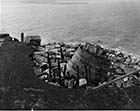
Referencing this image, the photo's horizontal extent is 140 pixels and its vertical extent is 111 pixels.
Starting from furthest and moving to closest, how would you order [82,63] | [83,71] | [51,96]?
[82,63], [83,71], [51,96]

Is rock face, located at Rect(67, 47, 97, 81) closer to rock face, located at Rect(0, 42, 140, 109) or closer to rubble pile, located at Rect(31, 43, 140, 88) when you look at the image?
rubble pile, located at Rect(31, 43, 140, 88)

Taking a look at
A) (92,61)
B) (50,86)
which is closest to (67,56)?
(92,61)

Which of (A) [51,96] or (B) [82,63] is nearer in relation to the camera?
(A) [51,96]

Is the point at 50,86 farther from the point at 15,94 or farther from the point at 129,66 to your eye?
the point at 129,66

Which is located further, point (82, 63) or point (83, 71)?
point (82, 63)

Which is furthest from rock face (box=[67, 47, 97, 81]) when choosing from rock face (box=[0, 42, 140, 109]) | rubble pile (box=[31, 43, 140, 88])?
rock face (box=[0, 42, 140, 109])

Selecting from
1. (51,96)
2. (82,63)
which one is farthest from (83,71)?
(51,96)

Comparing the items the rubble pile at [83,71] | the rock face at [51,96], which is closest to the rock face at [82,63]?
the rubble pile at [83,71]

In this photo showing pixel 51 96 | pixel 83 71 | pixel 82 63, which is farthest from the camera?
Answer: pixel 82 63

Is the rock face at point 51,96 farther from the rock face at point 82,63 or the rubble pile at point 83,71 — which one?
the rock face at point 82,63

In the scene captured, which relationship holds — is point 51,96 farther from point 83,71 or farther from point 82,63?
point 82,63

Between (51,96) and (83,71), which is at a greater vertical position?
(51,96)
